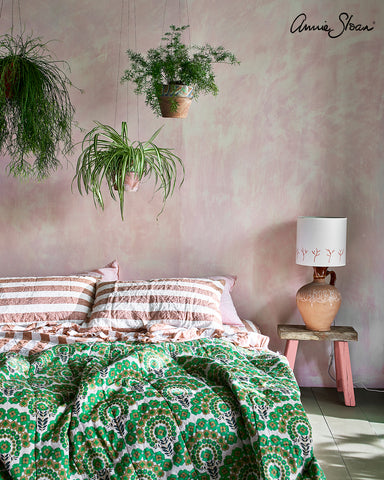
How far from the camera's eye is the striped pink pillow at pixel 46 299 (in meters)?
3.42

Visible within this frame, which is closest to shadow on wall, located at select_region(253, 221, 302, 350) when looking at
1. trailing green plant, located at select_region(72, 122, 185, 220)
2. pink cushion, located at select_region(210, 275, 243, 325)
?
pink cushion, located at select_region(210, 275, 243, 325)

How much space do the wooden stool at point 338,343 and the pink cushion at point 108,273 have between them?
1198 mm

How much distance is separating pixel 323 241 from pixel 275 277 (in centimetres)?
56

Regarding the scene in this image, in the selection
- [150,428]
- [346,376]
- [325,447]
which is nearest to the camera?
[150,428]

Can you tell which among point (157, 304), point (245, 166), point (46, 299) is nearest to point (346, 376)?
point (157, 304)

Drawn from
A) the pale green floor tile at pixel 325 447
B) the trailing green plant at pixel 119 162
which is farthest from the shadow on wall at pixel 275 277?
the trailing green plant at pixel 119 162

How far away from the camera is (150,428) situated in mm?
2057

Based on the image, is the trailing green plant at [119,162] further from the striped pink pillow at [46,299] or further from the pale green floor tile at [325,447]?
the pale green floor tile at [325,447]

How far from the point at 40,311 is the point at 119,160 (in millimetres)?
1063

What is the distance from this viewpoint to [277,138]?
390cm

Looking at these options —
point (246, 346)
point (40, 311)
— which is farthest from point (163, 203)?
point (246, 346)

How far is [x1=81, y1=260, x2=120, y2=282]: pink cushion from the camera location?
381 cm

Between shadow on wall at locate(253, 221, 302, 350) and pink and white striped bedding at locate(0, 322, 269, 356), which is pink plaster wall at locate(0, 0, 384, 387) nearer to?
shadow on wall at locate(253, 221, 302, 350)
